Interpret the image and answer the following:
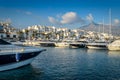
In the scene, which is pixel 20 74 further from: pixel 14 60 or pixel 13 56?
pixel 13 56

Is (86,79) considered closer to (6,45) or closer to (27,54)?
Answer: (27,54)

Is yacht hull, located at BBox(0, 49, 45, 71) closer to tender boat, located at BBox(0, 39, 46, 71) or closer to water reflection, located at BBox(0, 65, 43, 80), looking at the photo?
tender boat, located at BBox(0, 39, 46, 71)

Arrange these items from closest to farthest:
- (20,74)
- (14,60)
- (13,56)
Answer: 1. (20,74)
2. (13,56)
3. (14,60)

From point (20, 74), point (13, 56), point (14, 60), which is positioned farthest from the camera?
point (14, 60)

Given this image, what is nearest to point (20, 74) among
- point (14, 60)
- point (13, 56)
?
point (14, 60)

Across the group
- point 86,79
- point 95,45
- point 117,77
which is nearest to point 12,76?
point 86,79

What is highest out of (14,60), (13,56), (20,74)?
(13,56)

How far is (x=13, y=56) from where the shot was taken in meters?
32.9

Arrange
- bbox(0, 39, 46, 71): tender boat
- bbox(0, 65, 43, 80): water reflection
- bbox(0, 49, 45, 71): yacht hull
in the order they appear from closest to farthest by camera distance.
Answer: bbox(0, 65, 43, 80): water reflection
bbox(0, 49, 45, 71): yacht hull
bbox(0, 39, 46, 71): tender boat

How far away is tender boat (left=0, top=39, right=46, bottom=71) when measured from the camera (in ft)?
105

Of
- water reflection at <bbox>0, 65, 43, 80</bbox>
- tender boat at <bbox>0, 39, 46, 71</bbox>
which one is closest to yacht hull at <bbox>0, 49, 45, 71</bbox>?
tender boat at <bbox>0, 39, 46, 71</bbox>

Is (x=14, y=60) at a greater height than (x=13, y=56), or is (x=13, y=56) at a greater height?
(x=13, y=56)

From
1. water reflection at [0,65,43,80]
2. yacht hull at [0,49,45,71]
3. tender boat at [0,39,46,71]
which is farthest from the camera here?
tender boat at [0,39,46,71]

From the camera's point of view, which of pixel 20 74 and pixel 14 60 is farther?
pixel 14 60
